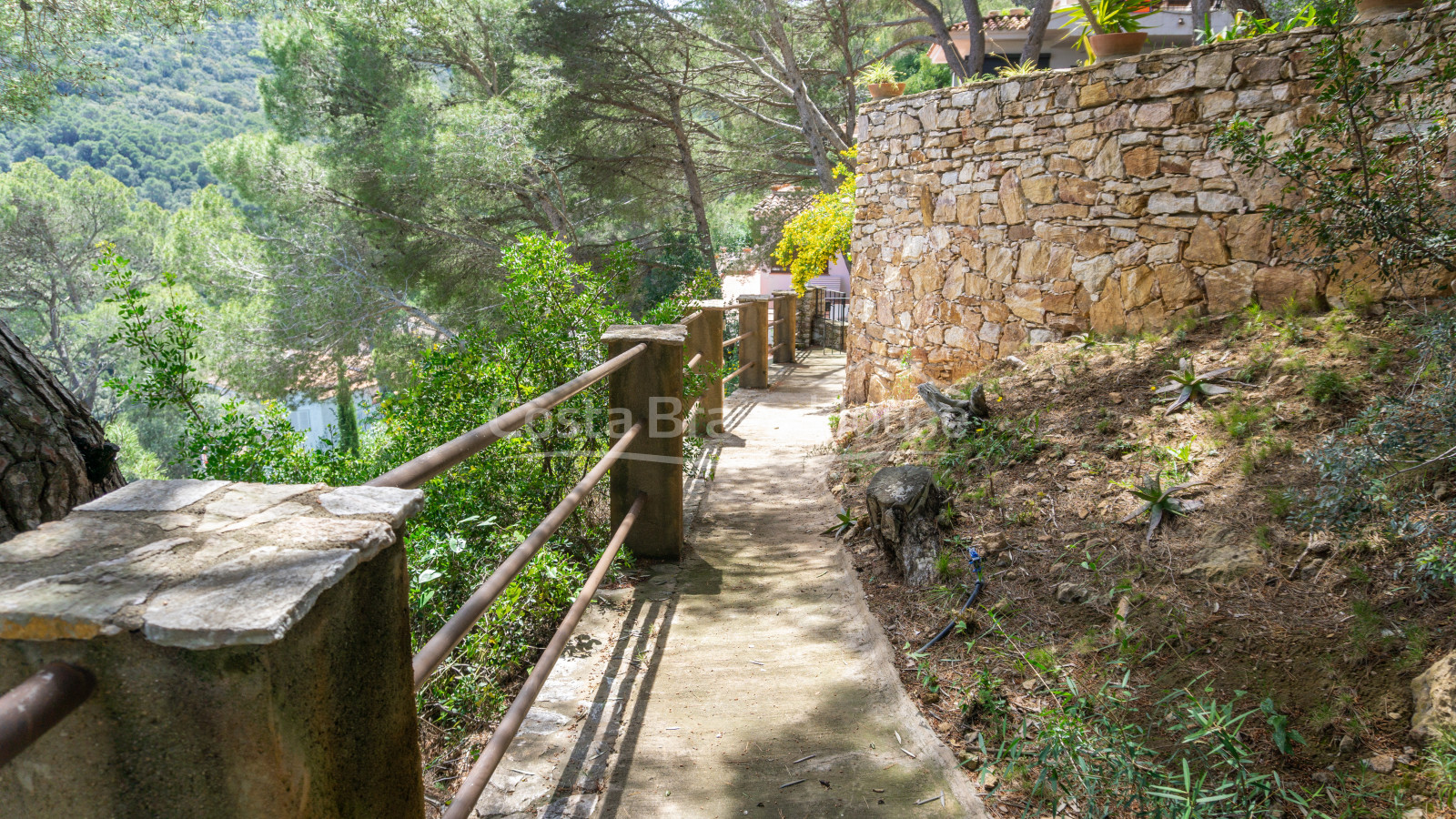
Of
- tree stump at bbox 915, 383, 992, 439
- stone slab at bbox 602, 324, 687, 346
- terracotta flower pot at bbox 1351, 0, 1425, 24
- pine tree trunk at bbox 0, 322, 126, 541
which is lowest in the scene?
tree stump at bbox 915, 383, 992, 439

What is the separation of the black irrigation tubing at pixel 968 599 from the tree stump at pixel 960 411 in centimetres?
120

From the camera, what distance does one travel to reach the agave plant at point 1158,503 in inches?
109

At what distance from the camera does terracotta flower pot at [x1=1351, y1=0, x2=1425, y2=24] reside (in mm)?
3607

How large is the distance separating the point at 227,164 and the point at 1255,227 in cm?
1543

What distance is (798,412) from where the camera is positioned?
777 centimetres

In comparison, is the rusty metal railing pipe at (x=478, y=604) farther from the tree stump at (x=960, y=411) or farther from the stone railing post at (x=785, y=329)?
the stone railing post at (x=785, y=329)

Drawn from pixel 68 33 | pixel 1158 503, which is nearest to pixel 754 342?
pixel 68 33

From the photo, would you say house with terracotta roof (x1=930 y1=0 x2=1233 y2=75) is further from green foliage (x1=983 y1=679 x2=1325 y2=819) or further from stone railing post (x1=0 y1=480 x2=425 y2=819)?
stone railing post (x1=0 y1=480 x2=425 y2=819)

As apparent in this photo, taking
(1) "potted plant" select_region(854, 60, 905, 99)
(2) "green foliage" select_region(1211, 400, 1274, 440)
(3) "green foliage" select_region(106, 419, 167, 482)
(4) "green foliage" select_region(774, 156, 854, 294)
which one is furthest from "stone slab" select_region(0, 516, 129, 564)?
(3) "green foliage" select_region(106, 419, 167, 482)

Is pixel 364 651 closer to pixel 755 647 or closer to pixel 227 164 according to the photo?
pixel 755 647

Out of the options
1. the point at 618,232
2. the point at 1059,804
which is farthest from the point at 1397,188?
the point at 618,232

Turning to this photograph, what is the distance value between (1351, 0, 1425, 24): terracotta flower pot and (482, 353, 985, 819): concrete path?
3.49 meters

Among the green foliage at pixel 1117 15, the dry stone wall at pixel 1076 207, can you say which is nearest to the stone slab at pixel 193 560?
the dry stone wall at pixel 1076 207

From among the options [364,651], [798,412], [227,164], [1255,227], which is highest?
[227,164]
